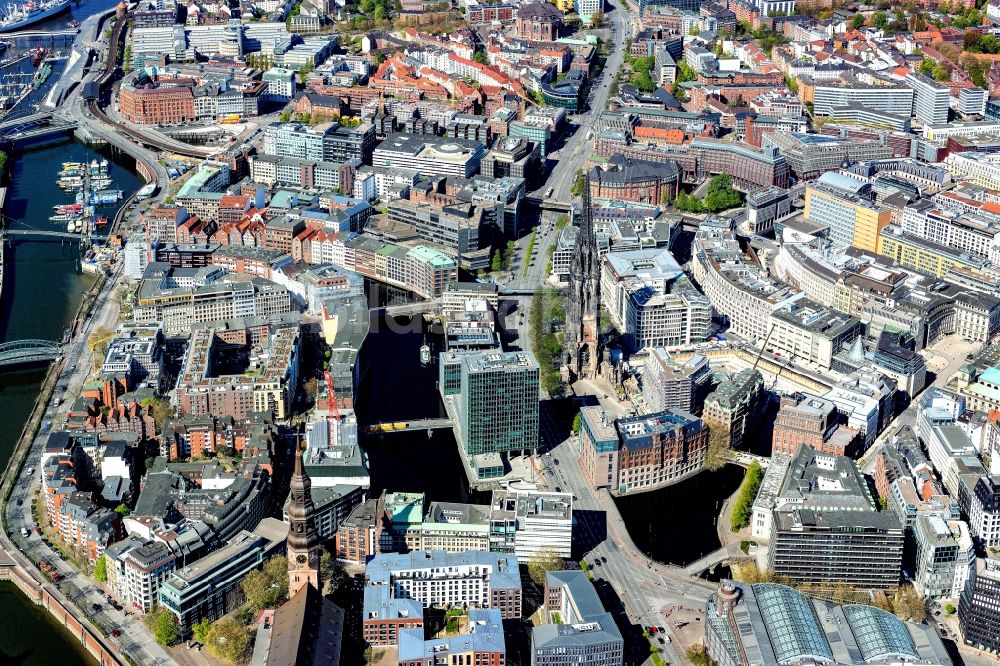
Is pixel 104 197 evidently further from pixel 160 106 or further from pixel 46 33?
pixel 46 33

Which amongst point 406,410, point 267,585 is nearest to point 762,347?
point 406,410

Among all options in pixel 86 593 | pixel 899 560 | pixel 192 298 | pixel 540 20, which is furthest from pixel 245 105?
pixel 899 560

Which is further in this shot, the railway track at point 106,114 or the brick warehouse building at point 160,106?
the brick warehouse building at point 160,106

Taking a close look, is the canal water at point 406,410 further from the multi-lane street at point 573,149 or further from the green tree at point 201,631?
the green tree at point 201,631

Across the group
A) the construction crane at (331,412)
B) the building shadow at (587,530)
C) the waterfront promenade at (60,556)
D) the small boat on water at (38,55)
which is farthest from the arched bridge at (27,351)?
the small boat on water at (38,55)

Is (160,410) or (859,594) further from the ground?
(160,410)

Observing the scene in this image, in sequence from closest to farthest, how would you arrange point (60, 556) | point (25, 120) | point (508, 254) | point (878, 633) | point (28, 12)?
1. point (878, 633)
2. point (60, 556)
3. point (508, 254)
4. point (25, 120)
5. point (28, 12)

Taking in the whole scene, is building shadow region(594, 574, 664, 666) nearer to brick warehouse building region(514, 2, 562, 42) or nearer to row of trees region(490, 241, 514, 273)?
row of trees region(490, 241, 514, 273)
